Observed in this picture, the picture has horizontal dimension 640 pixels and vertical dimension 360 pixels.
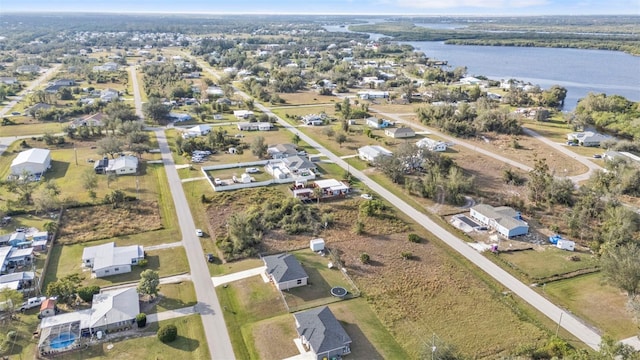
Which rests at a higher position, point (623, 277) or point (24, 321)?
point (623, 277)

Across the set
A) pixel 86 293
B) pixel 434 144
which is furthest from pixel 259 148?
pixel 86 293

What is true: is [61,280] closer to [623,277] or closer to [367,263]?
[367,263]

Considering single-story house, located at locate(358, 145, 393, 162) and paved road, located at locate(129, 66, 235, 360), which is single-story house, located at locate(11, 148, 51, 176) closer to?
paved road, located at locate(129, 66, 235, 360)

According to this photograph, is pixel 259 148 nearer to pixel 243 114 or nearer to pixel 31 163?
pixel 243 114

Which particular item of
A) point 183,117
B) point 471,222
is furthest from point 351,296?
point 183,117

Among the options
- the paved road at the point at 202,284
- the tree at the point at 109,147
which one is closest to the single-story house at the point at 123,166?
the tree at the point at 109,147

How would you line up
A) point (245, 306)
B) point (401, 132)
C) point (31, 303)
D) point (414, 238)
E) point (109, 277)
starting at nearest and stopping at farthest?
point (31, 303)
point (245, 306)
point (109, 277)
point (414, 238)
point (401, 132)
